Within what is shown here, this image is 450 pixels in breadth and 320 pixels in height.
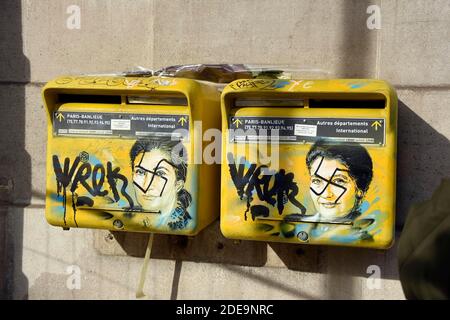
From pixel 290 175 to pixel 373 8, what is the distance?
4.16 feet

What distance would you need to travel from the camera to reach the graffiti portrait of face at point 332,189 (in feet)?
9.04

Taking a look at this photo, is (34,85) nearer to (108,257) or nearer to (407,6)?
(108,257)

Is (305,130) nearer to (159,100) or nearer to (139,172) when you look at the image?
(159,100)

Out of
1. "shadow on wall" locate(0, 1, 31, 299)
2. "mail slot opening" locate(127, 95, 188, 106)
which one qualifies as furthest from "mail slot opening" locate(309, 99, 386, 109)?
"shadow on wall" locate(0, 1, 31, 299)

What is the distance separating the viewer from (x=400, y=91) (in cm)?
331

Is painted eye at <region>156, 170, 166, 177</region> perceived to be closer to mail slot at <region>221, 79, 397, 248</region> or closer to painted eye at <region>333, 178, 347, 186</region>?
mail slot at <region>221, 79, 397, 248</region>

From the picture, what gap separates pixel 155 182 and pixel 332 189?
3.10 ft

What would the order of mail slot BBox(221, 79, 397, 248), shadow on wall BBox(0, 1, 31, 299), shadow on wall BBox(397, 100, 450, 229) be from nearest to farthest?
mail slot BBox(221, 79, 397, 248) → shadow on wall BBox(397, 100, 450, 229) → shadow on wall BBox(0, 1, 31, 299)

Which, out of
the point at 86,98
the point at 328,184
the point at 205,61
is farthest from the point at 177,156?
the point at 205,61

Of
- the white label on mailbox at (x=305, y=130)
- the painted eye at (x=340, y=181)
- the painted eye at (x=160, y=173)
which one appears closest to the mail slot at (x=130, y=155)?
→ the painted eye at (x=160, y=173)

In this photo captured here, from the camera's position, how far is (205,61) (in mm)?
3561

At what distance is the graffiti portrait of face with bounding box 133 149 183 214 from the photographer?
2.91 meters

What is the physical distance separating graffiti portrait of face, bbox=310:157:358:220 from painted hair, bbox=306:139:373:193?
21 mm

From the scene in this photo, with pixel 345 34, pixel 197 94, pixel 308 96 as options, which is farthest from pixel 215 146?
pixel 345 34
